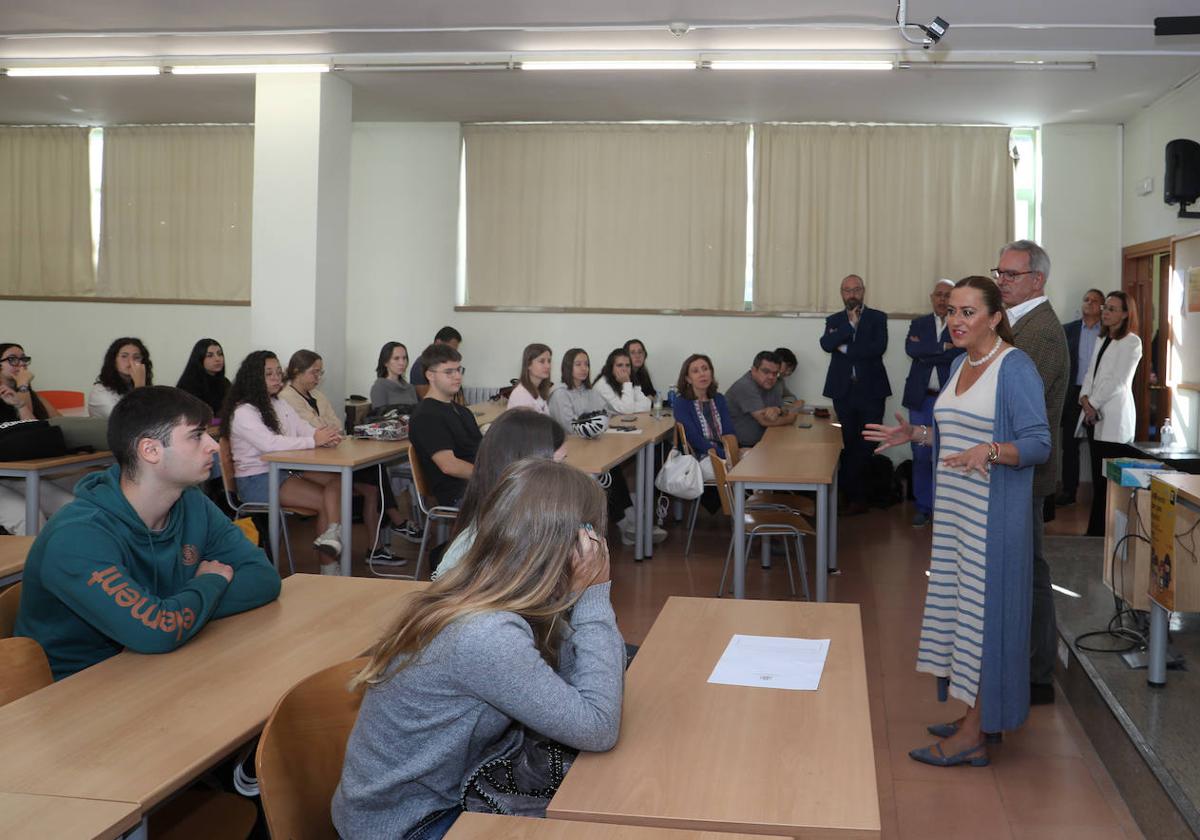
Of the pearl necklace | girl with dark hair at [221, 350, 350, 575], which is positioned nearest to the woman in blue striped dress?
the pearl necklace

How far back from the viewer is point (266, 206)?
8078 mm

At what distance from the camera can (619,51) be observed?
7.53m

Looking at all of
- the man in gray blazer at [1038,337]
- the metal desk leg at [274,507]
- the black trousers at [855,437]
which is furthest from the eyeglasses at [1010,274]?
the black trousers at [855,437]

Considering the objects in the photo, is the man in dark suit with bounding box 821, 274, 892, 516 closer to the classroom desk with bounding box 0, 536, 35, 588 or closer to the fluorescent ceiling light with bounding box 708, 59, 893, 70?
the fluorescent ceiling light with bounding box 708, 59, 893, 70

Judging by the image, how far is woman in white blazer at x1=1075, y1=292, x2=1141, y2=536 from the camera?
7.36 m

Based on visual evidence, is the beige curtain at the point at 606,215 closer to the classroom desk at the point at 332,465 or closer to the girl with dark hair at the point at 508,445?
the classroom desk at the point at 332,465

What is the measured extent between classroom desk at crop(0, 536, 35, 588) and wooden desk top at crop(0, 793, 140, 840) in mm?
1520

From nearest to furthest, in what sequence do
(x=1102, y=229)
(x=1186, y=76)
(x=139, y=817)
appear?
(x=139, y=817), (x=1186, y=76), (x=1102, y=229)

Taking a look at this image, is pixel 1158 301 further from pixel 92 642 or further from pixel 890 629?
pixel 92 642

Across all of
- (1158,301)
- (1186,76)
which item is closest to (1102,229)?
(1158,301)

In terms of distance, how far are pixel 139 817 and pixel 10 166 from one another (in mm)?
10864

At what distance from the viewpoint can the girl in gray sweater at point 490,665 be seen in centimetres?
171

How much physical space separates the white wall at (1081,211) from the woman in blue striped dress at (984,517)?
21.9 feet

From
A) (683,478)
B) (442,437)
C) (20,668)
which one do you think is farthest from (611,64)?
(20,668)
